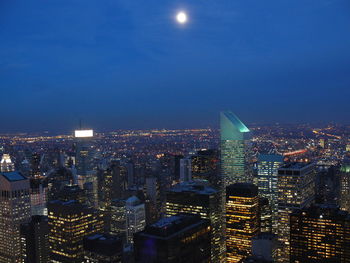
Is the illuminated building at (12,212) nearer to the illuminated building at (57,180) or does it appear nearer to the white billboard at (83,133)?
the illuminated building at (57,180)

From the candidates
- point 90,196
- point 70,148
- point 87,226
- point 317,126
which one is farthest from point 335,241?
point 70,148

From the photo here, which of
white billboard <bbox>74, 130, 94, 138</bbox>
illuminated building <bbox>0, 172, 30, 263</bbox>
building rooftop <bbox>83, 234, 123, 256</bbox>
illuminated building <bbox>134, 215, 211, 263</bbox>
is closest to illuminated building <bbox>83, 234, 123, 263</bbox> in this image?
building rooftop <bbox>83, 234, 123, 256</bbox>

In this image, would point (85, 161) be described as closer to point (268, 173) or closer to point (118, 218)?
point (118, 218)

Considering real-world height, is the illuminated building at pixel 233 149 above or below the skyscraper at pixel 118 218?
above

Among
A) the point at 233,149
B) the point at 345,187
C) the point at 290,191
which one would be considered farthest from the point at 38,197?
the point at 345,187

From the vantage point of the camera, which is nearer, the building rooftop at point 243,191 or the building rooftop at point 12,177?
the building rooftop at point 243,191

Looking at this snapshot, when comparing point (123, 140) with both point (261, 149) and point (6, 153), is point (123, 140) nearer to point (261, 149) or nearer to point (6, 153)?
point (6, 153)

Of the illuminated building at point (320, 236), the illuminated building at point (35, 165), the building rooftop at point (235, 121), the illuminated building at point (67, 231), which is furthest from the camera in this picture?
the illuminated building at point (35, 165)

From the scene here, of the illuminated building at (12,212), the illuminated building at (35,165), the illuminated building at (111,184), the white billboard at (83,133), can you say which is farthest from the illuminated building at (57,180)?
the illuminated building at (12,212)
